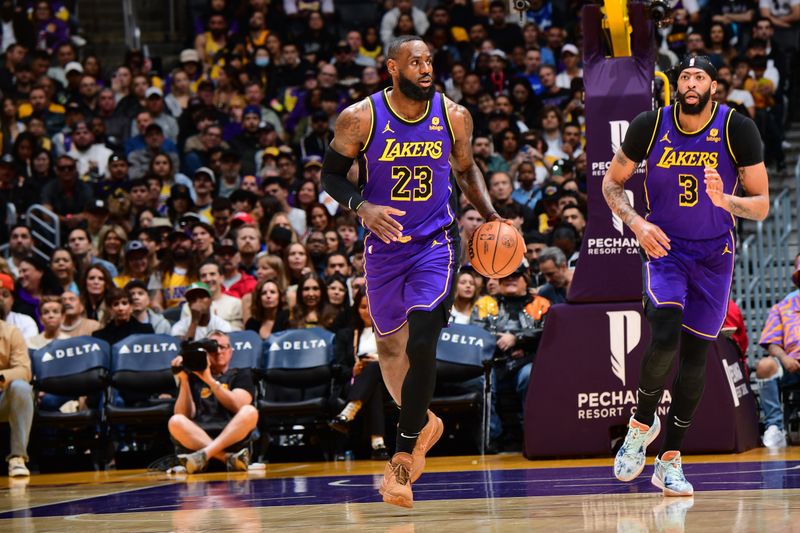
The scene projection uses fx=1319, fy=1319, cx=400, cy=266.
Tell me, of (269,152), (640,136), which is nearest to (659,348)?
(640,136)

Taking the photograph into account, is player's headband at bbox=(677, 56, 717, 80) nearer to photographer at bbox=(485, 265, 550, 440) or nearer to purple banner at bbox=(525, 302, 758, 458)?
purple banner at bbox=(525, 302, 758, 458)

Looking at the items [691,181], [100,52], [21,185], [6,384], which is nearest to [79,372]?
[6,384]

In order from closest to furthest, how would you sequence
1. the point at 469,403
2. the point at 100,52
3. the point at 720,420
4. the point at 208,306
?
the point at 720,420 → the point at 469,403 → the point at 208,306 → the point at 100,52

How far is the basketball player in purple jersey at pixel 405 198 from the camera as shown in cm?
630

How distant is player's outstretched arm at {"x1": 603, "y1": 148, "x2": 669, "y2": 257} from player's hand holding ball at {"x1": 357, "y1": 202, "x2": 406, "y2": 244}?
1.26m

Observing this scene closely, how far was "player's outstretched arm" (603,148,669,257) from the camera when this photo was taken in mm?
6617

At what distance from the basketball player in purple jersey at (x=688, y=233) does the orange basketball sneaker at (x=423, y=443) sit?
963mm

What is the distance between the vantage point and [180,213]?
14.3 meters

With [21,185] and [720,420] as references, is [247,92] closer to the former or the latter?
[21,185]

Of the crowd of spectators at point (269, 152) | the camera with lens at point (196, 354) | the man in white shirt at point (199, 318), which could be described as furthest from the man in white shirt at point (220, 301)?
the camera with lens at point (196, 354)

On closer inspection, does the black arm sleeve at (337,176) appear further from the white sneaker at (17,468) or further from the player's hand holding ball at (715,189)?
the white sneaker at (17,468)

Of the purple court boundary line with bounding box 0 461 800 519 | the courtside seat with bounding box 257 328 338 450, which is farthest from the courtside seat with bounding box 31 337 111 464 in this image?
the purple court boundary line with bounding box 0 461 800 519

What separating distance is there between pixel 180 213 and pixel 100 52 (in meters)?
6.41

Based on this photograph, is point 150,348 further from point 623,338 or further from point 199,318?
point 623,338
